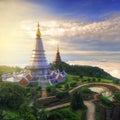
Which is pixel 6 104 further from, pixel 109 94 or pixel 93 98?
pixel 109 94

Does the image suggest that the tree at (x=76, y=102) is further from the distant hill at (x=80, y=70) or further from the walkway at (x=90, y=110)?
the distant hill at (x=80, y=70)

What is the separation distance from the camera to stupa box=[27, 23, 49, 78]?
41.3 feet

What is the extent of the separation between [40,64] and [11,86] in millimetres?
4190

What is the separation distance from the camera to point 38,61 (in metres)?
12.8

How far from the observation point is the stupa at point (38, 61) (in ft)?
41.3

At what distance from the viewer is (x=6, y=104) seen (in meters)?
8.21

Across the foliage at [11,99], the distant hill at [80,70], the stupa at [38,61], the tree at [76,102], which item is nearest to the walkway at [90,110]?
the tree at [76,102]

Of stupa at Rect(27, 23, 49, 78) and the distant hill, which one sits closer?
stupa at Rect(27, 23, 49, 78)

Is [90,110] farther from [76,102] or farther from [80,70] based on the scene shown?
[80,70]

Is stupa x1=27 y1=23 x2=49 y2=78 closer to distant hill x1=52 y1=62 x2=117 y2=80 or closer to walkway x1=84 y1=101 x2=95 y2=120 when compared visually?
distant hill x1=52 y1=62 x2=117 y2=80

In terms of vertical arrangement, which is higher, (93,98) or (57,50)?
(57,50)

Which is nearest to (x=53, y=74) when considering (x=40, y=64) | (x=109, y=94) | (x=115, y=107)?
(x=40, y=64)

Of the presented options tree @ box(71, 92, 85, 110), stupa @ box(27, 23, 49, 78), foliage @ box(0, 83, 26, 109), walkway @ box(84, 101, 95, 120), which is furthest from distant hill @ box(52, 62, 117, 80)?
foliage @ box(0, 83, 26, 109)

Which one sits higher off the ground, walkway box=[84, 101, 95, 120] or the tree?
the tree
